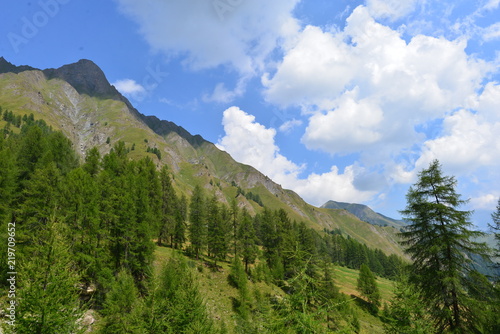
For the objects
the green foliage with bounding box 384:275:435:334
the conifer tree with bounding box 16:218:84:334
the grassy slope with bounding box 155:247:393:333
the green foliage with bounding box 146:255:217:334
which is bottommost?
the grassy slope with bounding box 155:247:393:333

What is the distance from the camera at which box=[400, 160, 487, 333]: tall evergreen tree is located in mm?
16036

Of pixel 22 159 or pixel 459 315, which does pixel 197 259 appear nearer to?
pixel 22 159

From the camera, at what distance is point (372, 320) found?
177 feet

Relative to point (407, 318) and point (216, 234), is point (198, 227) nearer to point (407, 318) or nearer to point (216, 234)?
point (216, 234)

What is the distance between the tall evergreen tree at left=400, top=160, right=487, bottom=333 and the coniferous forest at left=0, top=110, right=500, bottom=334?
72 mm

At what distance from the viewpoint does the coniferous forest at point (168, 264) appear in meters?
12.2

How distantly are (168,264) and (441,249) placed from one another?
28988 mm

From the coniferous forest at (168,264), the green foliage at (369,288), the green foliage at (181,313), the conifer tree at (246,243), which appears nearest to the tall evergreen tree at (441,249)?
the coniferous forest at (168,264)

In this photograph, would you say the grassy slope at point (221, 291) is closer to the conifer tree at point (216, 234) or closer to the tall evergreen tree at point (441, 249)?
the conifer tree at point (216, 234)

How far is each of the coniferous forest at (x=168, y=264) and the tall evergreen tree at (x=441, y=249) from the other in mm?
72

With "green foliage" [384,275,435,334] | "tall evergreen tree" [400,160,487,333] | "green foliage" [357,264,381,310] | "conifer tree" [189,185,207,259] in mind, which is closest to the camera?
"green foliage" [384,275,435,334]

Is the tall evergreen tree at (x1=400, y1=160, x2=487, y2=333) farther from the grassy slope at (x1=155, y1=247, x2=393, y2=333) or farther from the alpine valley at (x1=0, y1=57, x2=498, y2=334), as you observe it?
the grassy slope at (x1=155, y1=247, x2=393, y2=333)

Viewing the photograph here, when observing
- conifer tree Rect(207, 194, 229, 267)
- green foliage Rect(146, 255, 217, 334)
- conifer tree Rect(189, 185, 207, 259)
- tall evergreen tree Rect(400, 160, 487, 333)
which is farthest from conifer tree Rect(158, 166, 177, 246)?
tall evergreen tree Rect(400, 160, 487, 333)

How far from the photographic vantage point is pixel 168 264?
31.4m
